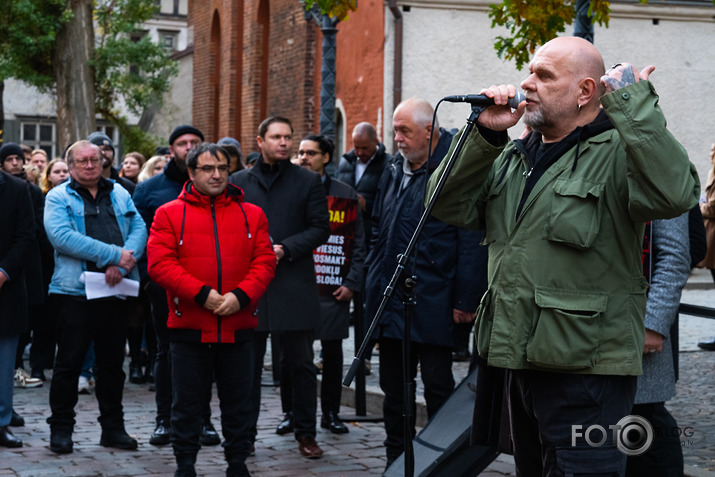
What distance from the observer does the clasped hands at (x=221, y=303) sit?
6086 millimetres

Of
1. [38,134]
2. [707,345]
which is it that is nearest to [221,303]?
[707,345]

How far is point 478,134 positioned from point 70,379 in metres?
4.37

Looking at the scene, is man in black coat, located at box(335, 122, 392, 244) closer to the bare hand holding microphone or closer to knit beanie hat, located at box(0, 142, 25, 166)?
knit beanie hat, located at box(0, 142, 25, 166)

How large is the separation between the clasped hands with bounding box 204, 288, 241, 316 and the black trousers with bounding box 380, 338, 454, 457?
2.91ft

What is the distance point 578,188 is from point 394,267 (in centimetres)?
263

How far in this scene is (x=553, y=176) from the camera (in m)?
3.69

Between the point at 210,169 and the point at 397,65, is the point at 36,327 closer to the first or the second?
the point at 210,169

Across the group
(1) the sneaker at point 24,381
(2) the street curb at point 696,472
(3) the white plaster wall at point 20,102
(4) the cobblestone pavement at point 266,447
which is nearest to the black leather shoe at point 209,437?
(4) the cobblestone pavement at point 266,447

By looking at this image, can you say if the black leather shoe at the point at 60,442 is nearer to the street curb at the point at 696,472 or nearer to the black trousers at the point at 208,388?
the black trousers at the point at 208,388

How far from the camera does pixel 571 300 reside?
357cm

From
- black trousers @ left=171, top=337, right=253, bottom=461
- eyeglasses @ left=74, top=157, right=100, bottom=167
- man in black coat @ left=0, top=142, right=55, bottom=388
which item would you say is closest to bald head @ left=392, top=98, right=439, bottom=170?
black trousers @ left=171, top=337, right=253, bottom=461

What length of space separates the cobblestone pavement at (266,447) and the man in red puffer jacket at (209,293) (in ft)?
1.79

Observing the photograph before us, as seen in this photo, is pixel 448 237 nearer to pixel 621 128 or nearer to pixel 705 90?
pixel 621 128

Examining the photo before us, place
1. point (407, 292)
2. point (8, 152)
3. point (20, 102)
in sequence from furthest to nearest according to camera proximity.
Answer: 1. point (20, 102)
2. point (8, 152)
3. point (407, 292)
